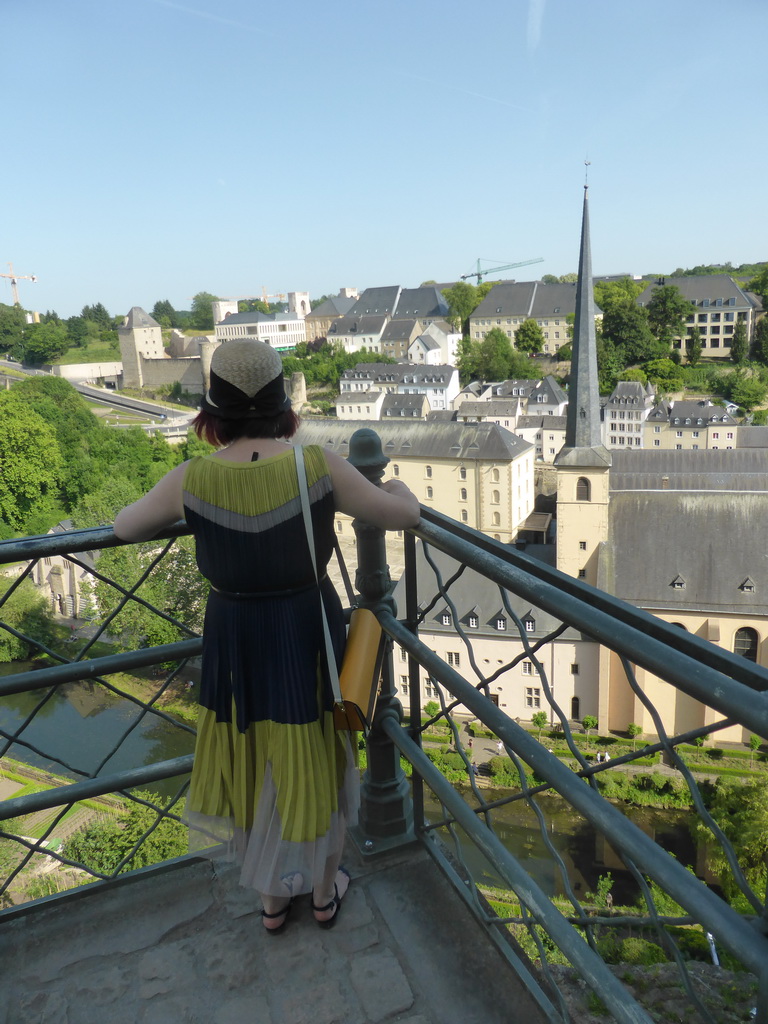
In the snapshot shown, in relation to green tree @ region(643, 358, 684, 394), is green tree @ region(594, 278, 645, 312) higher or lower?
higher

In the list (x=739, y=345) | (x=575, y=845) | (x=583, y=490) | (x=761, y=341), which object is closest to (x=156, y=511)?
(x=575, y=845)

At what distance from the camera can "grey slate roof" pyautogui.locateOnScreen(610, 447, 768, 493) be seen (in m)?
29.2

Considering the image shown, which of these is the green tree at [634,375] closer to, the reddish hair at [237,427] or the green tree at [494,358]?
the green tree at [494,358]

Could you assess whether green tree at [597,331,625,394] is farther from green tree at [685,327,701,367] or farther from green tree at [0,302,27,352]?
green tree at [0,302,27,352]

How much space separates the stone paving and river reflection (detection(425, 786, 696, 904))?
14.6 metres

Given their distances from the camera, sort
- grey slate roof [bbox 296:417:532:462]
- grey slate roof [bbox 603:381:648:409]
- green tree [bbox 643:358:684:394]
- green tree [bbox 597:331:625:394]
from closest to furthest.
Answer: grey slate roof [bbox 296:417:532:462] → grey slate roof [bbox 603:381:648:409] → green tree [bbox 643:358:684:394] → green tree [bbox 597:331:625:394]

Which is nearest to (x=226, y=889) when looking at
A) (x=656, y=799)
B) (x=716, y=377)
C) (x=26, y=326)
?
(x=656, y=799)

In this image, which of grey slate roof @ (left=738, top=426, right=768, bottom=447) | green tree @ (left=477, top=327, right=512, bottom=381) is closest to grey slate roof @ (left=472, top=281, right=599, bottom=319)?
green tree @ (left=477, top=327, right=512, bottom=381)

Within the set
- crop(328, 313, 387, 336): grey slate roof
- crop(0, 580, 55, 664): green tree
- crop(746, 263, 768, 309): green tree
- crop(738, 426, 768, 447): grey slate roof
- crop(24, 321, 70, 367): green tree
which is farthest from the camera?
crop(24, 321, 70, 367): green tree

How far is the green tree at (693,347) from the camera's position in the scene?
2337 inches

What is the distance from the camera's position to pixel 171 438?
170 feet

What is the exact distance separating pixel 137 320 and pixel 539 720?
67194 millimetres

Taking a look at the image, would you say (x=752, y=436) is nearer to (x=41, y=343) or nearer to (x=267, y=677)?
(x=267, y=677)

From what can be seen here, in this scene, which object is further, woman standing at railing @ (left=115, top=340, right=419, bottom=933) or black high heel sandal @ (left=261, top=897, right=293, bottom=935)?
black high heel sandal @ (left=261, top=897, right=293, bottom=935)
